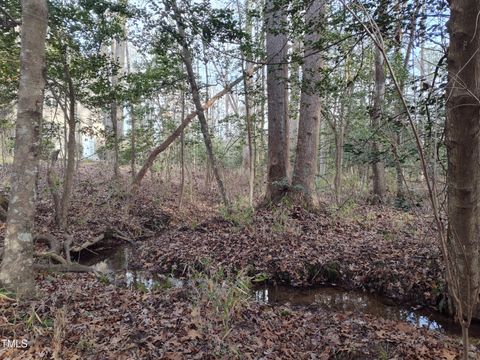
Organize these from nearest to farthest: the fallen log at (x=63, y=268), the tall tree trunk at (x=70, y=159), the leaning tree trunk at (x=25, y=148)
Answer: the leaning tree trunk at (x=25, y=148), the fallen log at (x=63, y=268), the tall tree trunk at (x=70, y=159)

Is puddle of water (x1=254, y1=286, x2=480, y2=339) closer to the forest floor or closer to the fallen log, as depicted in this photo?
the forest floor

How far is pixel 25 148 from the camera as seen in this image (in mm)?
3594

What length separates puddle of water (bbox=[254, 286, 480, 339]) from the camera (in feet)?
14.8

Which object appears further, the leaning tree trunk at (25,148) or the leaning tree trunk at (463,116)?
the leaning tree trunk at (25,148)

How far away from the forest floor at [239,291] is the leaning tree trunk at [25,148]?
37 centimetres

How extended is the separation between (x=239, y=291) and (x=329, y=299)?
1.76m

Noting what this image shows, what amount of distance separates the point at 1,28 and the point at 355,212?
954 cm

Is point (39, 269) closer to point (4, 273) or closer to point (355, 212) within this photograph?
point (4, 273)

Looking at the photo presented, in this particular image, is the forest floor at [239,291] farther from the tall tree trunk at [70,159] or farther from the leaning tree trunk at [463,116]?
the leaning tree trunk at [463,116]

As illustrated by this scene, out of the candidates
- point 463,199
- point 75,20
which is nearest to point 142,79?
point 75,20

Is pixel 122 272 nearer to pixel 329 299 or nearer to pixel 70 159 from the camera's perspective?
pixel 70 159

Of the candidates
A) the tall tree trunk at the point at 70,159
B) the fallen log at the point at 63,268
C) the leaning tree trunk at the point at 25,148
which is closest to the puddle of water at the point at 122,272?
the fallen log at the point at 63,268

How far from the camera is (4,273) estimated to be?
3.62 m

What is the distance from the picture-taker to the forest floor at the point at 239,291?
331 cm
